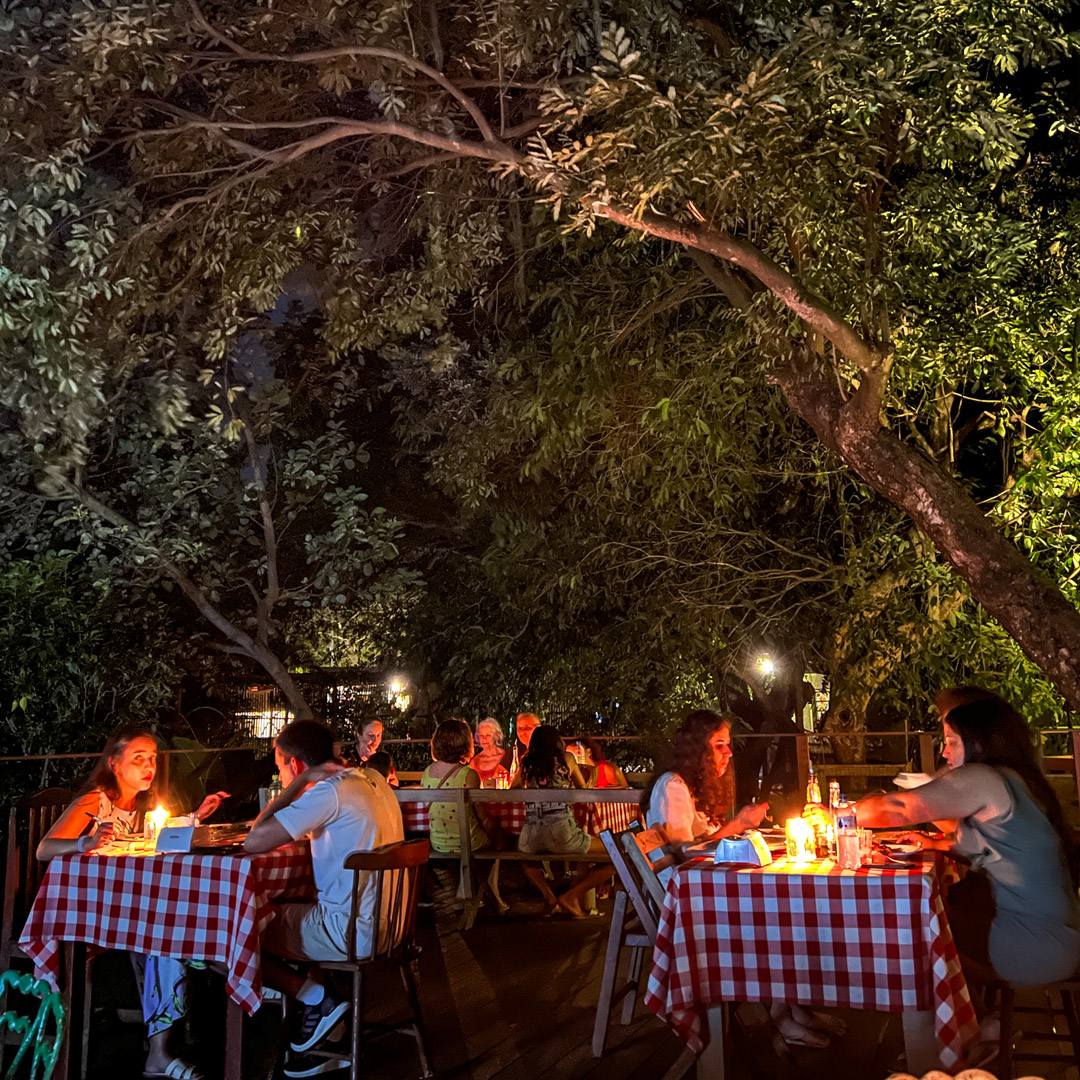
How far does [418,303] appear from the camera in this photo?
937 centimetres

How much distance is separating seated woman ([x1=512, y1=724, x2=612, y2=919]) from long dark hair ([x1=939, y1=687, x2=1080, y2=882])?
365 centimetres

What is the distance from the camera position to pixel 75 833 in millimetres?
4395

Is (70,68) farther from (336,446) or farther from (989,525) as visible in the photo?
(336,446)

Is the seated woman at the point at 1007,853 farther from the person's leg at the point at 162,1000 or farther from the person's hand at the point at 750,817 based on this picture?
the person's leg at the point at 162,1000

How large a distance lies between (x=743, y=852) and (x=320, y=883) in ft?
5.09

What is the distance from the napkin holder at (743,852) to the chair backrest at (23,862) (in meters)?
2.56

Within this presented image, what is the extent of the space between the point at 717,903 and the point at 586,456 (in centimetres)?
821

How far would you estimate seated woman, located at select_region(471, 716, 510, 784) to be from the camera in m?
8.49

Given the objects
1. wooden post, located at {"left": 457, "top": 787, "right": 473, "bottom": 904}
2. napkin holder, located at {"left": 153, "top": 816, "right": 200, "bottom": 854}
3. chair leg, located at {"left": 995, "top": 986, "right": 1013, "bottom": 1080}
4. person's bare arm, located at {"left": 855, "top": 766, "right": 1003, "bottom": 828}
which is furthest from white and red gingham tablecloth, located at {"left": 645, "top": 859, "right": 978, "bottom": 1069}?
wooden post, located at {"left": 457, "top": 787, "right": 473, "bottom": 904}

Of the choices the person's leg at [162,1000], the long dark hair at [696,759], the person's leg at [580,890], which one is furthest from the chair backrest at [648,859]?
the person's leg at [580,890]

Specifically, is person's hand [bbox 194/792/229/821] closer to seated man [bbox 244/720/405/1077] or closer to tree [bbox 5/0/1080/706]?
seated man [bbox 244/720/405/1077]

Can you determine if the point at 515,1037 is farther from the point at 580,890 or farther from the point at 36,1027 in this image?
the point at 580,890

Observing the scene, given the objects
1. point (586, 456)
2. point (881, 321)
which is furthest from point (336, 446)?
point (881, 321)

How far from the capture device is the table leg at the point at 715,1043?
3678mm
